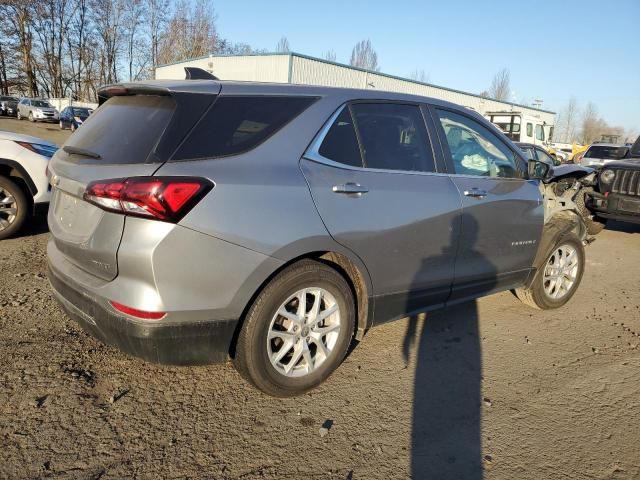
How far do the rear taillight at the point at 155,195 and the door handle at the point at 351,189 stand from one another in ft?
2.55

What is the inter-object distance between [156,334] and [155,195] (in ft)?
2.22

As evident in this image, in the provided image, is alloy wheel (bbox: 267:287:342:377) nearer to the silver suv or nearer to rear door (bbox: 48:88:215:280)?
the silver suv

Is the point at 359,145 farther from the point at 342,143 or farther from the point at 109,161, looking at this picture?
the point at 109,161

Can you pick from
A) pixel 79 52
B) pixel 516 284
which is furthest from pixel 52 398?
pixel 79 52

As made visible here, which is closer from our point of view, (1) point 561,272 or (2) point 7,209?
(1) point 561,272

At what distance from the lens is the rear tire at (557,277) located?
176 inches

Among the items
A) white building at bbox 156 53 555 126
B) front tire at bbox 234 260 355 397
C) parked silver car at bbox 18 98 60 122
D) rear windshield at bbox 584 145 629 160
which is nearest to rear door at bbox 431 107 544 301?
front tire at bbox 234 260 355 397

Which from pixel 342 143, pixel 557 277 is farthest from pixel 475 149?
pixel 557 277

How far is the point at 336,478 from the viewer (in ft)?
7.41

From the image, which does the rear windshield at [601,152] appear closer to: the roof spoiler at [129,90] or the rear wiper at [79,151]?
the roof spoiler at [129,90]

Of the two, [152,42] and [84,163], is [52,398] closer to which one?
[84,163]

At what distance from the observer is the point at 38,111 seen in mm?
40344

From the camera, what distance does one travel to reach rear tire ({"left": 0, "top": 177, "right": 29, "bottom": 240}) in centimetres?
544

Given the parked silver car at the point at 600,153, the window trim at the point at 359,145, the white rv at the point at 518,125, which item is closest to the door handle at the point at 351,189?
the window trim at the point at 359,145
